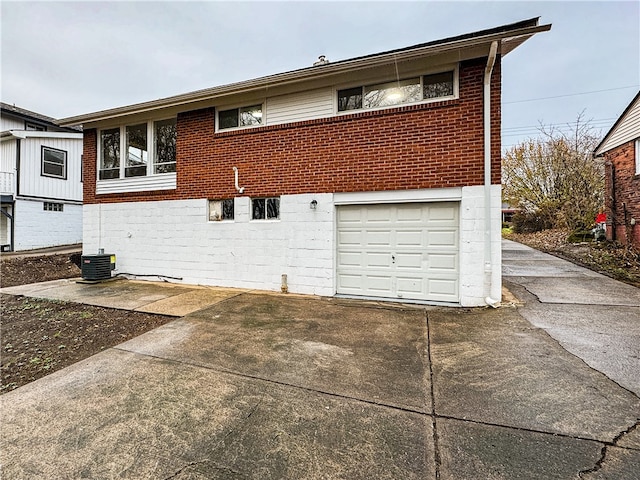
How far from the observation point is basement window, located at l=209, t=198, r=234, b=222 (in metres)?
8.18

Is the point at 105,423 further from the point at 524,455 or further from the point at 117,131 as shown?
the point at 117,131

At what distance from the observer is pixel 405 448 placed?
7.17 feet

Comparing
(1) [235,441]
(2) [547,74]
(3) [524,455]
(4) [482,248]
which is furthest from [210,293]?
(2) [547,74]

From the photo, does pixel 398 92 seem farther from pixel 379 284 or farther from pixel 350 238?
pixel 379 284

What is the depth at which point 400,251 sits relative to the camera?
6.63 metres

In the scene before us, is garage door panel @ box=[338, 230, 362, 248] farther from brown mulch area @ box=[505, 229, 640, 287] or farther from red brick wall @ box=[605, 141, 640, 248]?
red brick wall @ box=[605, 141, 640, 248]

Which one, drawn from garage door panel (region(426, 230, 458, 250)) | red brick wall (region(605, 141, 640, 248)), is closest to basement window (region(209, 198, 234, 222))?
garage door panel (region(426, 230, 458, 250))

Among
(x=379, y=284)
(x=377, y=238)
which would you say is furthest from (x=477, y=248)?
(x=379, y=284)

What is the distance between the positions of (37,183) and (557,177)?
2966 cm

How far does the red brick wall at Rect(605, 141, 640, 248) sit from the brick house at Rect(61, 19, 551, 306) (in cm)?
1048

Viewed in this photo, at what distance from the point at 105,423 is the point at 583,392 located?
425cm

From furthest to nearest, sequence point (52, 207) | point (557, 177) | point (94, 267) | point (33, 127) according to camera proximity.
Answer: point (557, 177)
point (33, 127)
point (52, 207)
point (94, 267)

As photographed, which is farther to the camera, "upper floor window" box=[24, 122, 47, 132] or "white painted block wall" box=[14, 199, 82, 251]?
"upper floor window" box=[24, 122, 47, 132]

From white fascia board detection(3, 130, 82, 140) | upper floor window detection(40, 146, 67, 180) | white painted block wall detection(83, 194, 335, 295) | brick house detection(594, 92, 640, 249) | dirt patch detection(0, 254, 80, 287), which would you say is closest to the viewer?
white painted block wall detection(83, 194, 335, 295)
